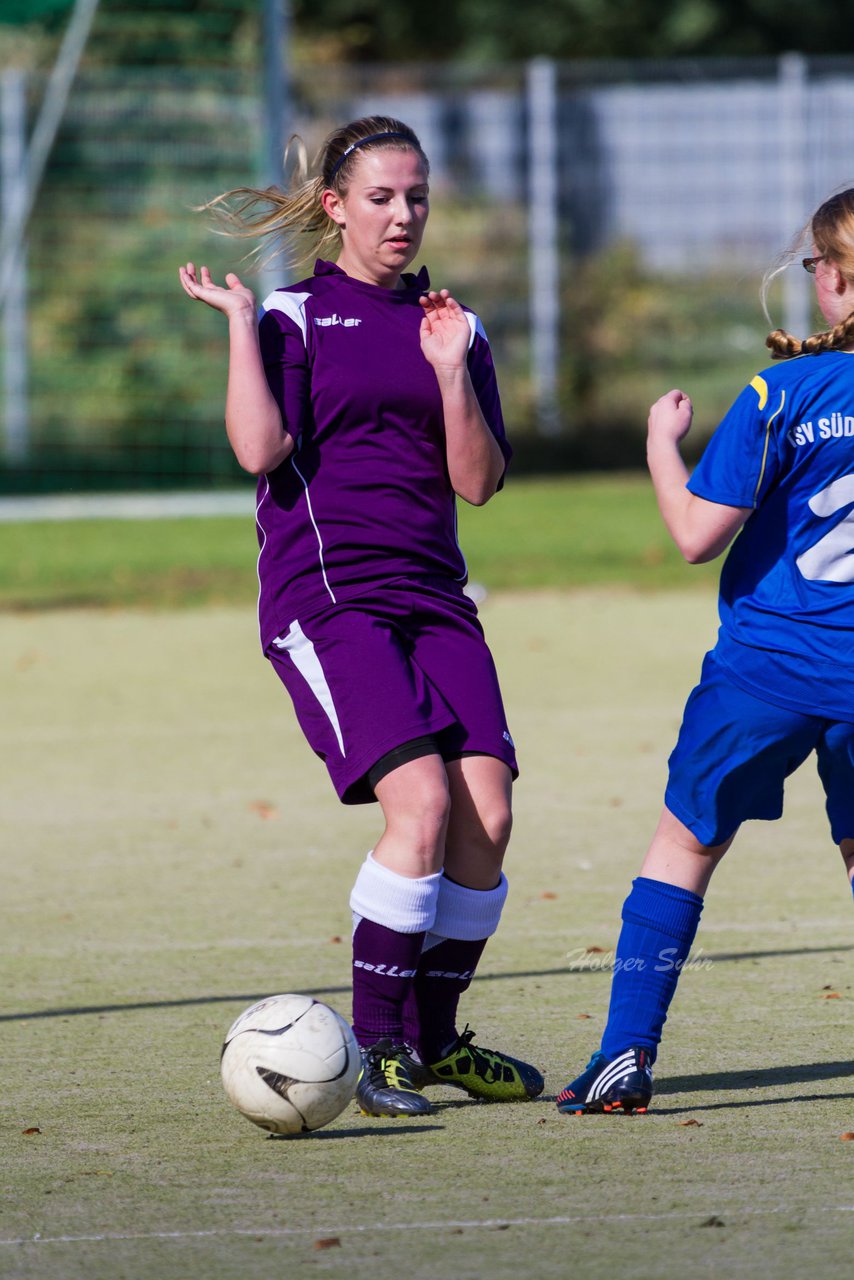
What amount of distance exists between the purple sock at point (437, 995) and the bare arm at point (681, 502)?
1029 millimetres

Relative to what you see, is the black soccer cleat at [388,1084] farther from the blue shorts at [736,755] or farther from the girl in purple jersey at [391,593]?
the blue shorts at [736,755]

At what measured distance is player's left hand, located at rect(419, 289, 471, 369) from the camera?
14.3 ft

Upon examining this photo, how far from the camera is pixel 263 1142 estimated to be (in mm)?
4066

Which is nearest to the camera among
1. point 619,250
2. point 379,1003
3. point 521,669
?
point 379,1003

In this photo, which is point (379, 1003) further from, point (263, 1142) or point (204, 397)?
point (204, 397)

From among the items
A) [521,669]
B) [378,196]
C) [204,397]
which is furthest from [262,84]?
[378,196]

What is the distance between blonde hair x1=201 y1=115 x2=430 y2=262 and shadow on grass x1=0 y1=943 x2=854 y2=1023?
5.93 feet

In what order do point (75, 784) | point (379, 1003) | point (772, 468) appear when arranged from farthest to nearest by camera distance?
1. point (75, 784)
2. point (379, 1003)
3. point (772, 468)

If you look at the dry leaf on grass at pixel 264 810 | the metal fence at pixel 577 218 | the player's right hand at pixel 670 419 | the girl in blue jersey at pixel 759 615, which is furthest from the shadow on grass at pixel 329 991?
the metal fence at pixel 577 218

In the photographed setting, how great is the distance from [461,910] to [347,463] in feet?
3.23

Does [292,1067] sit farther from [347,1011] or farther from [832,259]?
[832,259]

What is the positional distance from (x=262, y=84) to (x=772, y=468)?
17.0 meters

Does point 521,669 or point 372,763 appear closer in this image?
point 372,763

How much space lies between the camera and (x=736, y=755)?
13.3 ft
